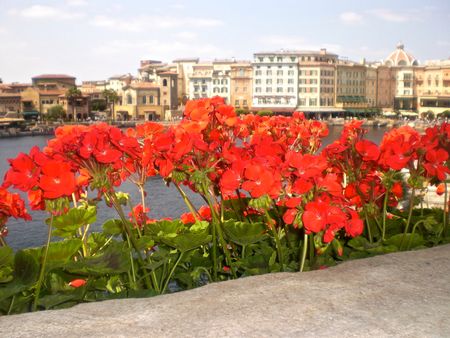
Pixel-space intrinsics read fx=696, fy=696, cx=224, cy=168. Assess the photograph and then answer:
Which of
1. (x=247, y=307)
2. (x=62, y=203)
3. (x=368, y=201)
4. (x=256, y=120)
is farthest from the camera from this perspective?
(x=256, y=120)

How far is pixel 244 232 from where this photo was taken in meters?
2.56

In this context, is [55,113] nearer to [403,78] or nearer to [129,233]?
[403,78]

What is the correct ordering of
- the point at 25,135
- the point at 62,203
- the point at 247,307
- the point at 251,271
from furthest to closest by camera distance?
1. the point at 25,135
2. the point at 251,271
3. the point at 62,203
4. the point at 247,307

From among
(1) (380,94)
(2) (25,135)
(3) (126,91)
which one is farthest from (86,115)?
(1) (380,94)

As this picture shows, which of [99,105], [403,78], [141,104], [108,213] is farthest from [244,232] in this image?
[403,78]

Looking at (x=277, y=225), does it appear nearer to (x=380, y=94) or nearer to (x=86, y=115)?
(x=86, y=115)

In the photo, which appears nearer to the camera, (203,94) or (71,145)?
(71,145)

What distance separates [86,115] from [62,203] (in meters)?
70.4

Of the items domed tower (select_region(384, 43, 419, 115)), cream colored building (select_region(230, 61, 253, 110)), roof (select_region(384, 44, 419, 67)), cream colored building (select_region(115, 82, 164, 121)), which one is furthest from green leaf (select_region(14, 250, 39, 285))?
roof (select_region(384, 44, 419, 67))

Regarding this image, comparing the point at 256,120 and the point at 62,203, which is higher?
the point at 256,120

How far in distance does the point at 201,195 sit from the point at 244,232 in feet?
0.76

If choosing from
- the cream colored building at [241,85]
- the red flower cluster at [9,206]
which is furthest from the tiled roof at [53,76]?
the red flower cluster at [9,206]

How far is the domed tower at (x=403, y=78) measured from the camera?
257ft

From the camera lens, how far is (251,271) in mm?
2393
